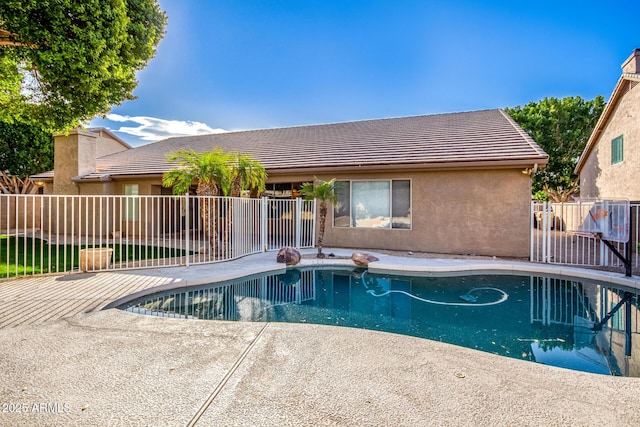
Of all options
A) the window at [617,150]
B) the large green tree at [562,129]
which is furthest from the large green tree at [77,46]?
the large green tree at [562,129]

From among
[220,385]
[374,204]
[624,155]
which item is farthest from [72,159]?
[624,155]

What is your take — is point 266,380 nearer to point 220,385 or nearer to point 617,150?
point 220,385

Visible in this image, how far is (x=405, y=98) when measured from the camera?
19703 mm

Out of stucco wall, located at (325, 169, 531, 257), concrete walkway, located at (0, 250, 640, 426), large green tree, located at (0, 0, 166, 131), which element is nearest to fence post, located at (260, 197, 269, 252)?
stucco wall, located at (325, 169, 531, 257)

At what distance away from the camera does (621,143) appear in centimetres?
1485

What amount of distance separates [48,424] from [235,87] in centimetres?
1693

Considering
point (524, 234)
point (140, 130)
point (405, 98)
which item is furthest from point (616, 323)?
point (140, 130)

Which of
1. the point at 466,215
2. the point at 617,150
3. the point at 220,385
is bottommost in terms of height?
the point at 220,385

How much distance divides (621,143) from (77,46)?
20256 millimetres

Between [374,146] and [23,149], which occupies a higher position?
[23,149]

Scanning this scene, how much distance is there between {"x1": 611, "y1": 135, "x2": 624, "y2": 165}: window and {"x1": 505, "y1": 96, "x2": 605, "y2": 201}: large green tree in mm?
10434

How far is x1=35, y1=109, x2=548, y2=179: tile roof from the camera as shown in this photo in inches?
431

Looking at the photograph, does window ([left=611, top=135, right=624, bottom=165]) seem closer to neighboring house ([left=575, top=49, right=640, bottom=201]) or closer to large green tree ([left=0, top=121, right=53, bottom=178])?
neighboring house ([left=575, top=49, right=640, bottom=201])

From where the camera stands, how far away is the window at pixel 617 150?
48.7ft
